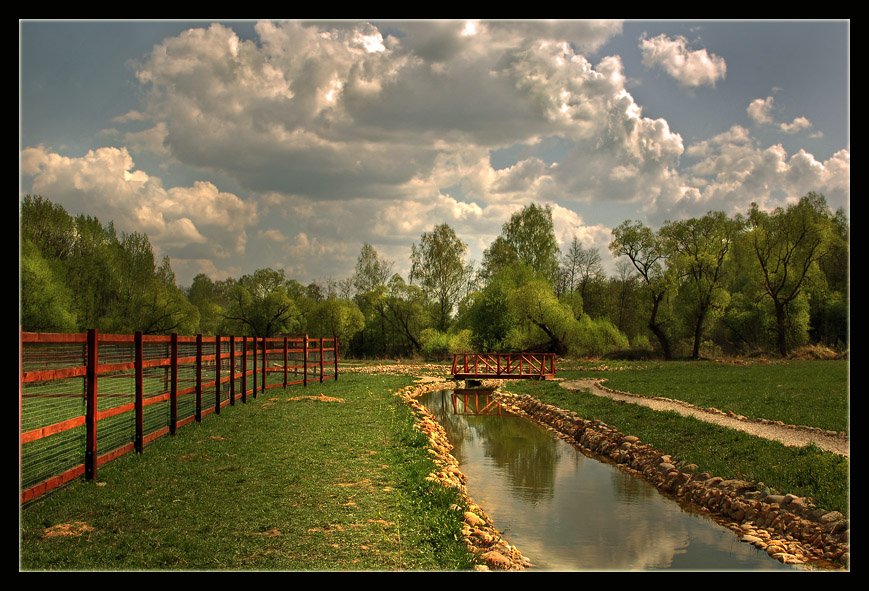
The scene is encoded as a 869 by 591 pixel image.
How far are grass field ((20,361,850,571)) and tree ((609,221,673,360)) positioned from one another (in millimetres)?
36497

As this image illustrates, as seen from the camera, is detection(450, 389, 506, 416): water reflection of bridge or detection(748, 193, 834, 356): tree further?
detection(748, 193, 834, 356): tree

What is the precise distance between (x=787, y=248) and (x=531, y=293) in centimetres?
2085

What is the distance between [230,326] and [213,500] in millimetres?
55233

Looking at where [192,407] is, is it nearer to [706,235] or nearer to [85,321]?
[85,321]

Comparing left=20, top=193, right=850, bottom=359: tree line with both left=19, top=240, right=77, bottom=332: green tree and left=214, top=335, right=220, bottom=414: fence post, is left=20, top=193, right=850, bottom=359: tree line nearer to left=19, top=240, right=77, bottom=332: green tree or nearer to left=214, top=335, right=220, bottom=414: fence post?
left=19, top=240, right=77, bottom=332: green tree

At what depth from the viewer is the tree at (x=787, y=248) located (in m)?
46.2

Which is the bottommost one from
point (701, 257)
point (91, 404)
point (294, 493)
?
point (294, 493)

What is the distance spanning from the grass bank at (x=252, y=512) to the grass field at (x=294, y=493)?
2 cm

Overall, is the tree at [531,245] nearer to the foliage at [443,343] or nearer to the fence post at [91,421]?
the foliage at [443,343]

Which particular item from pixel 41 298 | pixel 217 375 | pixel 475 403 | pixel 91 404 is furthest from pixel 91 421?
pixel 41 298

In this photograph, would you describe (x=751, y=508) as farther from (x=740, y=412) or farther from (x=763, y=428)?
(x=740, y=412)

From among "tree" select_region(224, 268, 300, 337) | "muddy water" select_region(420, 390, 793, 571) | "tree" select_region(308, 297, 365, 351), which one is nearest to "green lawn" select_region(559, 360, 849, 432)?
"muddy water" select_region(420, 390, 793, 571)

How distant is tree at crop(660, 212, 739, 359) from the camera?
162 feet

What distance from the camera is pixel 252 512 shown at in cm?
659
